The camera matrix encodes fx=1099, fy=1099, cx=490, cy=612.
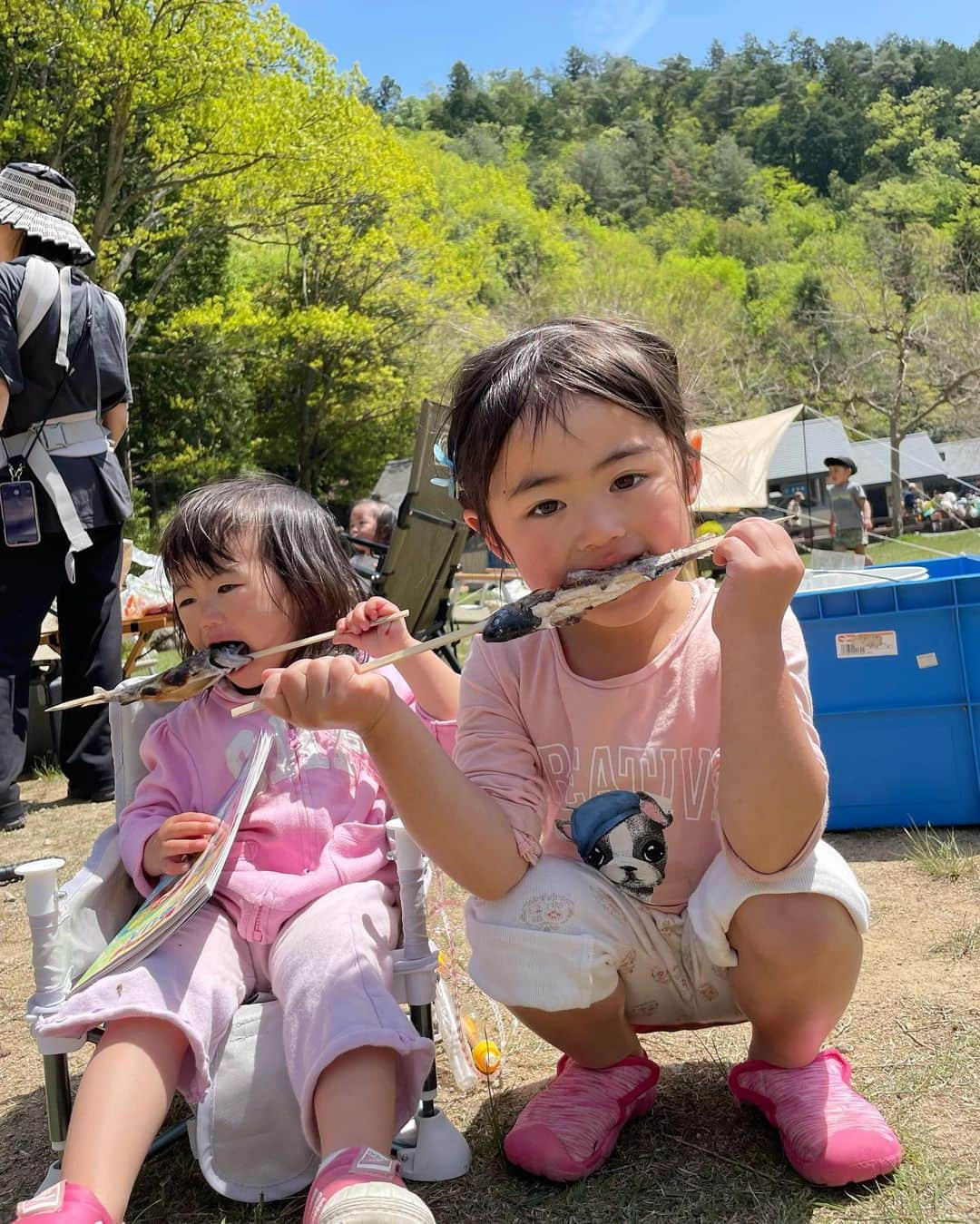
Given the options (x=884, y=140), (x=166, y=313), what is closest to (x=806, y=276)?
(x=884, y=140)

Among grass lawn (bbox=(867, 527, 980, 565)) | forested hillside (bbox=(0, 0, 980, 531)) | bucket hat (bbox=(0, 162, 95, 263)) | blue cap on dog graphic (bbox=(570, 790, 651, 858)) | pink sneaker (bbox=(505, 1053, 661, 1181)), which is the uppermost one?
forested hillside (bbox=(0, 0, 980, 531))

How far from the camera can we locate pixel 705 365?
31.0 metres

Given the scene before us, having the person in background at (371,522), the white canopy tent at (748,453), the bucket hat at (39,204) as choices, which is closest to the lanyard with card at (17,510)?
the bucket hat at (39,204)

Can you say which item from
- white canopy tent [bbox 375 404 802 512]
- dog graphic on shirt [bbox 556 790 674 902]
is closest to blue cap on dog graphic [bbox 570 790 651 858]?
dog graphic on shirt [bbox 556 790 674 902]

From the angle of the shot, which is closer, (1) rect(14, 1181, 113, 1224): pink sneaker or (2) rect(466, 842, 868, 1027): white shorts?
(1) rect(14, 1181, 113, 1224): pink sneaker

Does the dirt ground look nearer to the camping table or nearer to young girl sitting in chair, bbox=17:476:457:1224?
young girl sitting in chair, bbox=17:476:457:1224

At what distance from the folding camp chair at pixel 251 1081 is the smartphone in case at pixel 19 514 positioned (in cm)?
219

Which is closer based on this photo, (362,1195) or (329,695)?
(362,1195)

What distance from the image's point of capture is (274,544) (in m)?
1.82

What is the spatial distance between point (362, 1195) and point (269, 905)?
1.72 feet

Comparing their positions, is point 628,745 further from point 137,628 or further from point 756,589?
point 137,628

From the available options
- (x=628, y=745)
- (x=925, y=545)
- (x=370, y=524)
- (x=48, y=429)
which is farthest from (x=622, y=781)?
(x=925, y=545)

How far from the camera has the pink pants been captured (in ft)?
4.30

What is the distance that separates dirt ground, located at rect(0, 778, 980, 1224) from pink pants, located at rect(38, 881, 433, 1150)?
0.55 ft
